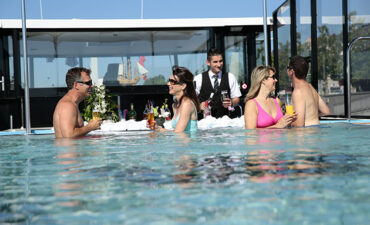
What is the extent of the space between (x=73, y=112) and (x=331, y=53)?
22.3ft

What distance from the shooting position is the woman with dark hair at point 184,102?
4.61m

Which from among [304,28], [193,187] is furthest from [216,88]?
[304,28]

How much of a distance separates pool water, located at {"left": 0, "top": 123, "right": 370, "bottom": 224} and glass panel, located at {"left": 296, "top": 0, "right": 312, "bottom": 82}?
8583 mm

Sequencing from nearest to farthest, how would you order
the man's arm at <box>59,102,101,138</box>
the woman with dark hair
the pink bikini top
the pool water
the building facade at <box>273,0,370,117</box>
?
the pool water → the man's arm at <box>59,102,101,138</box> → the pink bikini top → the woman with dark hair → the building facade at <box>273,0,370,117</box>

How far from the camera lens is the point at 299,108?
4.43m

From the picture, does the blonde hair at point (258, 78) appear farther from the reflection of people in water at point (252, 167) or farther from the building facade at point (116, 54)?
the building facade at point (116, 54)

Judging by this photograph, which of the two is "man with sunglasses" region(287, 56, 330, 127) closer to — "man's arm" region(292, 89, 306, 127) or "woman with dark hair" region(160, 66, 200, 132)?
"man's arm" region(292, 89, 306, 127)

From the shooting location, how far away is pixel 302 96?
448 cm

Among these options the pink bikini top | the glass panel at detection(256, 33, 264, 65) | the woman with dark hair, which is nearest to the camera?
the pink bikini top

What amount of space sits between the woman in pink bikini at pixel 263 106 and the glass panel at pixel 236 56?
695 cm

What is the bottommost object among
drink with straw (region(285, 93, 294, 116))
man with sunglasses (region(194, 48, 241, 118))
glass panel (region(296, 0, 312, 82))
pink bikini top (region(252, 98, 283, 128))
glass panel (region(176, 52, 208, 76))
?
pink bikini top (region(252, 98, 283, 128))

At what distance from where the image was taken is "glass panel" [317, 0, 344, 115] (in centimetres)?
947

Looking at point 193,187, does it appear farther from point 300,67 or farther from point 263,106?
point 300,67


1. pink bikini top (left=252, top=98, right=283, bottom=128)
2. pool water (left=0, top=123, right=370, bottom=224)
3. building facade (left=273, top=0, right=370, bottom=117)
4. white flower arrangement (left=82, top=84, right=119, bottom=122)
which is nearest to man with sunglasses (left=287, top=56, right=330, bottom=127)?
pink bikini top (left=252, top=98, right=283, bottom=128)
